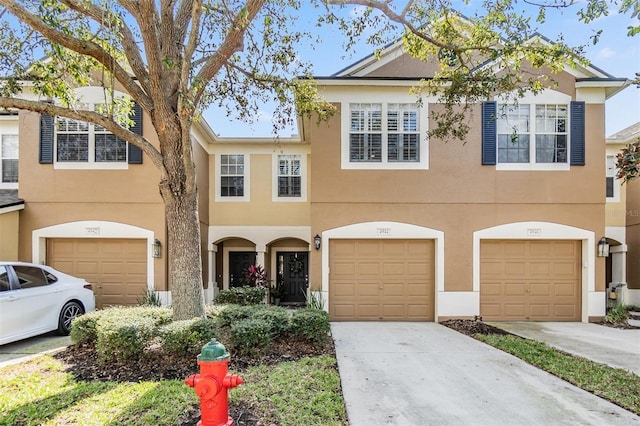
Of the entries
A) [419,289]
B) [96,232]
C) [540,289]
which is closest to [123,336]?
[96,232]

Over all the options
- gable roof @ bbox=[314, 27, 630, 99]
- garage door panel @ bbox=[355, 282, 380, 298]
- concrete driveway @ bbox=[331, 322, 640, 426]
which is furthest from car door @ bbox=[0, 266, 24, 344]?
gable roof @ bbox=[314, 27, 630, 99]

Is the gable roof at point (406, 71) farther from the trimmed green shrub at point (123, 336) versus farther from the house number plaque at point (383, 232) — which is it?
the trimmed green shrub at point (123, 336)

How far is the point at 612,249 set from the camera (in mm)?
12922

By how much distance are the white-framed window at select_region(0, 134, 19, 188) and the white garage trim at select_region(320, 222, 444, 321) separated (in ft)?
33.6

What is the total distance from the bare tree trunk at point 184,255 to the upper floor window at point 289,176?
6433mm

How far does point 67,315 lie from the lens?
7.67 meters

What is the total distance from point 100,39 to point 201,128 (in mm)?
4419

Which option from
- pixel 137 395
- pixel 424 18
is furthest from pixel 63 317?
pixel 424 18

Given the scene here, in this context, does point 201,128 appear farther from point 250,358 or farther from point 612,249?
point 612,249

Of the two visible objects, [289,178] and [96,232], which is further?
[289,178]

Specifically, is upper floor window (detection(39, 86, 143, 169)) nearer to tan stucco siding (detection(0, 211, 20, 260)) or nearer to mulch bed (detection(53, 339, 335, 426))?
tan stucco siding (detection(0, 211, 20, 260))

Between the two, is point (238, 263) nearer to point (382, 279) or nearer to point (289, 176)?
point (289, 176)

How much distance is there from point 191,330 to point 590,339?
26.2 feet

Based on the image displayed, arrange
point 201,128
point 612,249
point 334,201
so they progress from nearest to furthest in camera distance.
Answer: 1. point 334,201
2. point 201,128
3. point 612,249
